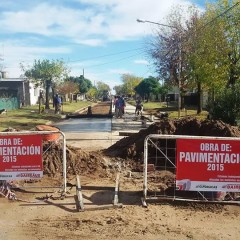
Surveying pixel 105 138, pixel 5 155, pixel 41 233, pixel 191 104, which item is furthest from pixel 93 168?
pixel 191 104

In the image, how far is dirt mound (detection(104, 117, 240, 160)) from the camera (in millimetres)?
11397

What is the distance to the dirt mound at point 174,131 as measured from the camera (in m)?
11.4

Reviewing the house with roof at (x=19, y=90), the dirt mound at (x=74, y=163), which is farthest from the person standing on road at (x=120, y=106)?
the house with roof at (x=19, y=90)

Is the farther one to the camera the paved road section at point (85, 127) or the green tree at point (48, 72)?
the green tree at point (48, 72)

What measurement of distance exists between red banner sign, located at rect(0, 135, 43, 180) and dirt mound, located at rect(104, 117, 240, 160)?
165 inches

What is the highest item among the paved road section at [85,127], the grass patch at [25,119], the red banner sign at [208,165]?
the red banner sign at [208,165]

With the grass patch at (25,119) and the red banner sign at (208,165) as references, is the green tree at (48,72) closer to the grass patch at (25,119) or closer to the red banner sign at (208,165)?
the grass patch at (25,119)

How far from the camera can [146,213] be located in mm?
6840

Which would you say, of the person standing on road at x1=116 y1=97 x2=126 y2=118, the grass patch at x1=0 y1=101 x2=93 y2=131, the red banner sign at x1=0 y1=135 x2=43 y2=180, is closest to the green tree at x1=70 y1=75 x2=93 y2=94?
the grass patch at x1=0 y1=101 x2=93 y2=131

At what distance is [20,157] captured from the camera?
25.2 ft

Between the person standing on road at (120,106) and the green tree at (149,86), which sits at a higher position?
the green tree at (149,86)

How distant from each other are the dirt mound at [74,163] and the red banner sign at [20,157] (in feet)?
5.22

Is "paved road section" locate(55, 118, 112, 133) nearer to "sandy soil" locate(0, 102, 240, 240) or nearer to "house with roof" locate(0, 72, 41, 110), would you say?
"sandy soil" locate(0, 102, 240, 240)

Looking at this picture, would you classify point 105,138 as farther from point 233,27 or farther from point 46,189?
point 233,27
